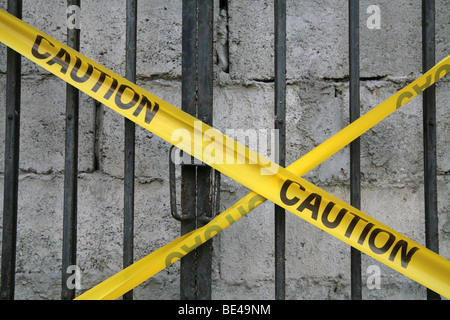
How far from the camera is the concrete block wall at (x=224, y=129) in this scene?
5.59ft

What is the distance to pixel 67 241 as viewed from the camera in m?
1.07

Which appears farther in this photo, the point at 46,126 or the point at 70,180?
the point at 46,126

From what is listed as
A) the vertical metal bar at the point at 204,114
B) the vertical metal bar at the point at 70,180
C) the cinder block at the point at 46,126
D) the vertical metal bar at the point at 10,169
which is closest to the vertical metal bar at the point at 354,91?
the vertical metal bar at the point at 204,114

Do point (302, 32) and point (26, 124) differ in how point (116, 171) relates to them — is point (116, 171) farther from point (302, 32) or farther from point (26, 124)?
point (302, 32)

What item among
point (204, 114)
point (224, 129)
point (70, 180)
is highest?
point (224, 129)

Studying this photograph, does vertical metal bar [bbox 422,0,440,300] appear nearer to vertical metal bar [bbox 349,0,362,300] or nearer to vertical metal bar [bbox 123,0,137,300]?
vertical metal bar [bbox 349,0,362,300]

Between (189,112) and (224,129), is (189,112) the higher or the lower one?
the lower one

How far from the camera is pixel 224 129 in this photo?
172 cm

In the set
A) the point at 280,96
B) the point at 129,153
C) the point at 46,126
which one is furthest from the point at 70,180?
the point at 46,126

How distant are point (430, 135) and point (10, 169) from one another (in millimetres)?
1286

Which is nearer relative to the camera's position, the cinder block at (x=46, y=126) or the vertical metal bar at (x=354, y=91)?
the vertical metal bar at (x=354, y=91)

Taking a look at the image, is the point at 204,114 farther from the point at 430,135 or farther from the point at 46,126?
the point at 46,126

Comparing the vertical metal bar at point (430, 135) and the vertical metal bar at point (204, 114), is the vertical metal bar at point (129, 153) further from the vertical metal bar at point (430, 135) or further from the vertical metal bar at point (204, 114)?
the vertical metal bar at point (430, 135)

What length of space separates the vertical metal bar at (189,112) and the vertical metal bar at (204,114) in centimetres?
2
